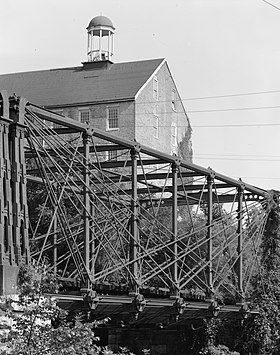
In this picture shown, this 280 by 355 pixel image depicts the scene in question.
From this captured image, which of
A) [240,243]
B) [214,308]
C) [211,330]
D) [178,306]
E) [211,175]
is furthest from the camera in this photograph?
[240,243]

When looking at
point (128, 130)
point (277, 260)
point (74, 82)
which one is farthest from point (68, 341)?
point (74, 82)

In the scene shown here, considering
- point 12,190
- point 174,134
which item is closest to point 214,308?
point 12,190

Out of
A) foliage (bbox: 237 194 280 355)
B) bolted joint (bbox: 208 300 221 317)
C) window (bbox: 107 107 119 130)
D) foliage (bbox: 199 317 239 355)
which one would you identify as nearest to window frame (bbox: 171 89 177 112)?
window (bbox: 107 107 119 130)

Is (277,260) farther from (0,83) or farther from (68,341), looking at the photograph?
(0,83)

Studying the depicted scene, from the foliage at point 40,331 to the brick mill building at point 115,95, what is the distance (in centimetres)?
4711

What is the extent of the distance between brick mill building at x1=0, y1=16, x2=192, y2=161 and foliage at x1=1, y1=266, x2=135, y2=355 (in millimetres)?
47106

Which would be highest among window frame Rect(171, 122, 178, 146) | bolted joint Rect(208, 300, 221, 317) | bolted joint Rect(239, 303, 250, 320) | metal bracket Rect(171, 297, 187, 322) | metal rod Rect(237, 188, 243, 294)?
window frame Rect(171, 122, 178, 146)

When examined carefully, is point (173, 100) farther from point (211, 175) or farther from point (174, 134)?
point (211, 175)

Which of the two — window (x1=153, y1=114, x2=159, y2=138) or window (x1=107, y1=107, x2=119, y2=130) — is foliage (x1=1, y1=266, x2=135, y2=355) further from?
window (x1=153, y1=114, x2=159, y2=138)

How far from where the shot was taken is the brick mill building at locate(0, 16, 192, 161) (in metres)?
65.8

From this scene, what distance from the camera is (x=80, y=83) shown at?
68.7 meters

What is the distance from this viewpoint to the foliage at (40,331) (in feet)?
55.1

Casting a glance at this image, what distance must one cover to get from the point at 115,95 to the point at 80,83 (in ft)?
12.4

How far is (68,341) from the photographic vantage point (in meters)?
17.0
